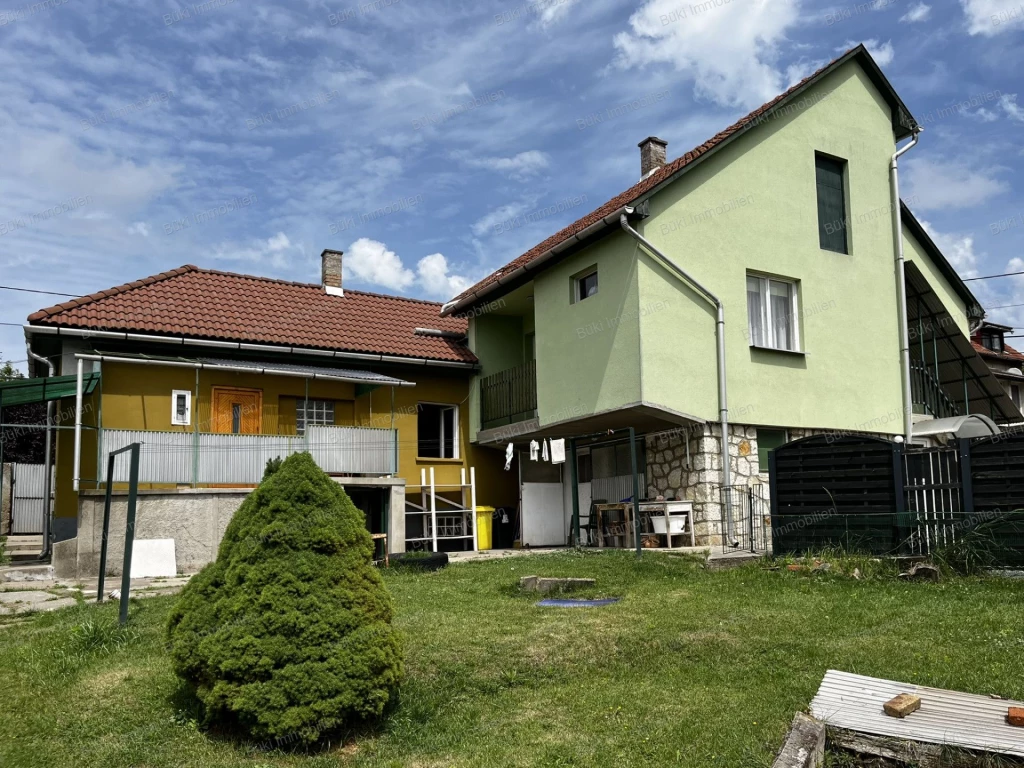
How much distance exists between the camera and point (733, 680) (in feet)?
20.5

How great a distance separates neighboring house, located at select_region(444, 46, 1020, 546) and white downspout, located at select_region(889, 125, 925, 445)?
0.09m

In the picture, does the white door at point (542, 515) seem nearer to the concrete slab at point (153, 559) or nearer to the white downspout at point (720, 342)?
the white downspout at point (720, 342)

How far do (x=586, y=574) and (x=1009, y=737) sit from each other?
6.97 meters

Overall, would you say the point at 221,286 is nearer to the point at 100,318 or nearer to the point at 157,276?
the point at 157,276

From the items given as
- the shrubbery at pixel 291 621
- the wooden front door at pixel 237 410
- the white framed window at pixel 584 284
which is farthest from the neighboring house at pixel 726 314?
the shrubbery at pixel 291 621

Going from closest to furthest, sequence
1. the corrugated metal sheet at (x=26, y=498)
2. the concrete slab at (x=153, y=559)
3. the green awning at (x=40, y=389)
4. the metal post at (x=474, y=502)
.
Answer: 1. the concrete slab at (x=153, y=559)
2. the green awning at (x=40, y=389)
3. the metal post at (x=474, y=502)
4. the corrugated metal sheet at (x=26, y=498)

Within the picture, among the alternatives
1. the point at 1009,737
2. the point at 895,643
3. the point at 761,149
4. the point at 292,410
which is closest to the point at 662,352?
the point at 761,149

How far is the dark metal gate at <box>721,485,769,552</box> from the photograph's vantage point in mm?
15266

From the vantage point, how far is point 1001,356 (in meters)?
32.5

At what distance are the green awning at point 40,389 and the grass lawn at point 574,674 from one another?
6.26 m

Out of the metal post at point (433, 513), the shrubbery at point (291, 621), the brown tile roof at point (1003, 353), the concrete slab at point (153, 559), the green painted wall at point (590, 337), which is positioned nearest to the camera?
the shrubbery at point (291, 621)

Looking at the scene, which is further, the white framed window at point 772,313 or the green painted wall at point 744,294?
the white framed window at point 772,313

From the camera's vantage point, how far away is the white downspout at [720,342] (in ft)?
51.0

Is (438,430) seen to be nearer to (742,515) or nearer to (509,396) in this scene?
(509,396)
